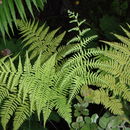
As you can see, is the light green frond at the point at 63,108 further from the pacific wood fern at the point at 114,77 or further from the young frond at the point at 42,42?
the young frond at the point at 42,42

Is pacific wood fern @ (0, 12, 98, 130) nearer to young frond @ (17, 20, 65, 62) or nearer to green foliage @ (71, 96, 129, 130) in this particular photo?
green foliage @ (71, 96, 129, 130)

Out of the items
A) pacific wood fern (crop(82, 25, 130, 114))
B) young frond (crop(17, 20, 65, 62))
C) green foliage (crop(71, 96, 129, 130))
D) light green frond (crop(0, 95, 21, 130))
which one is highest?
young frond (crop(17, 20, 65, 62))

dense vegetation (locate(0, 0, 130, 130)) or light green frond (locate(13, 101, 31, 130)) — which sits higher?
dense vegetation (locate(0, 0, 130, 130))

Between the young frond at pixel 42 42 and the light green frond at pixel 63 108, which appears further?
the young frond at pixel 42 42

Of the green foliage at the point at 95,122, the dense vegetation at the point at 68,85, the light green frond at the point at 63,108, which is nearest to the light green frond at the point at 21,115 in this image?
the dense vegetation at the point at 68,85

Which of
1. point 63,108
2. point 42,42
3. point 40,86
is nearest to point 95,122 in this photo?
point 63,108

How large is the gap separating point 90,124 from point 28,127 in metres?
0.48

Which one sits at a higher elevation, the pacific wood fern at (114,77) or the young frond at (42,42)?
the young frond at (42,42)

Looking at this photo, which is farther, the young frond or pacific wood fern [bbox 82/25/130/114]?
the young frond

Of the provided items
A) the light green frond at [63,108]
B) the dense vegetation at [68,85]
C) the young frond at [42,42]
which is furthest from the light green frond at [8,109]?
the young frond at [42,42]

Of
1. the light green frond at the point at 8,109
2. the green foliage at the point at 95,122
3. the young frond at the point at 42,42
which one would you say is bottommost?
the green foliage at the point at 95,122

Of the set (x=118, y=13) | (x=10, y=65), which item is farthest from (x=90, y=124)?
(x=118, y=13)

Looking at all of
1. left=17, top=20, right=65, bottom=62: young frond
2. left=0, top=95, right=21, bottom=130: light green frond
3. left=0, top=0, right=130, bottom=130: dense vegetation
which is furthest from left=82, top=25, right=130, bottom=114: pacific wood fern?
left=0, top=95, right=21, bottom=130: light green frond

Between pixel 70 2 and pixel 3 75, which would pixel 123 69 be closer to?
pixel 3 75
